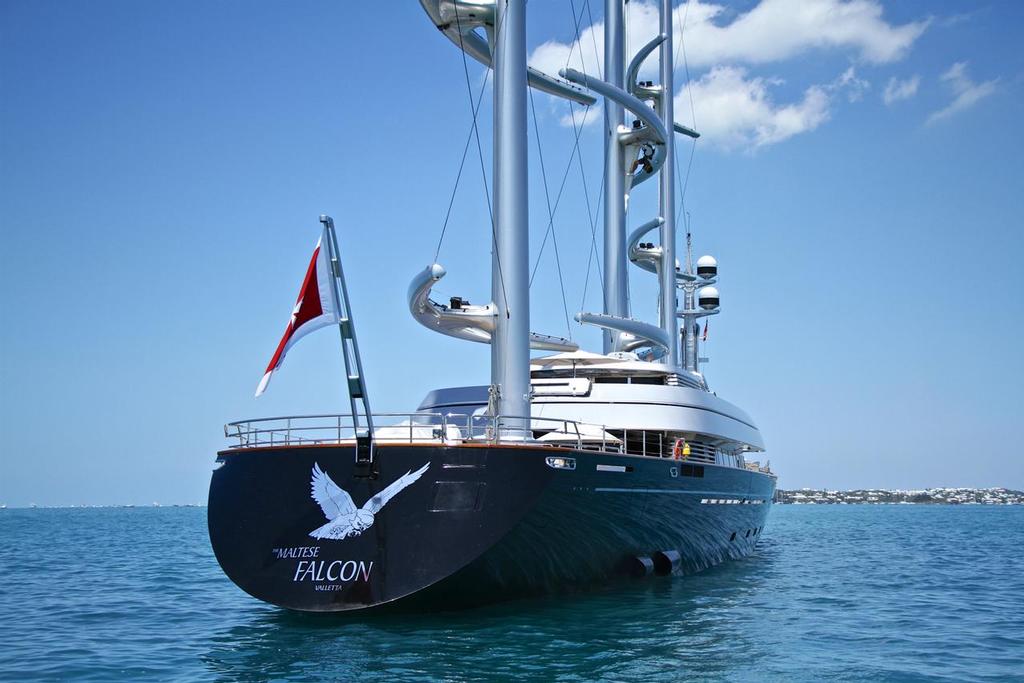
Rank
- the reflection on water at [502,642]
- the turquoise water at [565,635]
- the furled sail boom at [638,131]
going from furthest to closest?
the furled sail boom at [638,131] → the turquoise water at [565,635] → the reflection on water at [502,642]

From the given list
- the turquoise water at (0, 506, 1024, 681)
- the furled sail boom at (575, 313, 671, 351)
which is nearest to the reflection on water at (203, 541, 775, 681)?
the turquoise water at (0, 506, 1024, 681)

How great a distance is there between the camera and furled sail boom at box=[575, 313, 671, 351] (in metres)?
26.0

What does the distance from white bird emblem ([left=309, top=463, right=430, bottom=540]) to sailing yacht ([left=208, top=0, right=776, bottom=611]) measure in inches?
1.3

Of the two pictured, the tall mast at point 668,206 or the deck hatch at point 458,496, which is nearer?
the deck hatch at point 458,496

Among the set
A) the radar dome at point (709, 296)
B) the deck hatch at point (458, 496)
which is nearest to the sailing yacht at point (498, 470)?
the deck hatch at point (458, 496)

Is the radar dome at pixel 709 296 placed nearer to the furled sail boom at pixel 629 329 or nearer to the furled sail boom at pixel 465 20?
the furled sail boom at pixel 629 329

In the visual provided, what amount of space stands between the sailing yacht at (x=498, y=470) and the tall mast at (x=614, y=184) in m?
2.63

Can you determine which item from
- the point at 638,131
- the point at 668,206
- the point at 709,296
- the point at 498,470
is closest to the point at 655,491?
the point at 498,470

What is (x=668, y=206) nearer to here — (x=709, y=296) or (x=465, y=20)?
(x=709, y=296)

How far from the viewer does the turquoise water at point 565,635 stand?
1314 centimetres

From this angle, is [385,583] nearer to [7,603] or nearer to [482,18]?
[7,603]

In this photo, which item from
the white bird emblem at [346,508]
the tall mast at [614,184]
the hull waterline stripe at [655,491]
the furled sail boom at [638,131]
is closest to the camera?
the white bird emblem at [346,508]

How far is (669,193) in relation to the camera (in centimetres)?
4097

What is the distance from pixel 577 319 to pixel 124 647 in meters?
14.2
